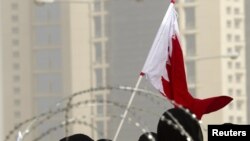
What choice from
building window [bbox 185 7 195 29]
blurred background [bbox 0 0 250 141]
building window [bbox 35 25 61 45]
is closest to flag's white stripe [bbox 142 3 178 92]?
blurred background [bbox 0 0 250 141]

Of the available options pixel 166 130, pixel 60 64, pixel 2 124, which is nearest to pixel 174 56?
pixel 166 130

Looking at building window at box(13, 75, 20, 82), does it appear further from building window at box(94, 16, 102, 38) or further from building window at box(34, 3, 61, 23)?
building window at box(94, 16, 102, 38)

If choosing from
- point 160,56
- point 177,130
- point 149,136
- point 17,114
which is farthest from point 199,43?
point 149,136

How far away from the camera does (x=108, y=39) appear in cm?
5694

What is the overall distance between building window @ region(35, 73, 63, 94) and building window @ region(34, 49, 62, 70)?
457 millimetres

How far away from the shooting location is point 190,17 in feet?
181

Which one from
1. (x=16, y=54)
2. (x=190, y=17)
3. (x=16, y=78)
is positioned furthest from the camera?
(x=16, y=54)

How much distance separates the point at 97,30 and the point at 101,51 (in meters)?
1.21

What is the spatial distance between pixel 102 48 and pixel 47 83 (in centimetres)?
295

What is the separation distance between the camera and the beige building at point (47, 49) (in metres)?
54.5

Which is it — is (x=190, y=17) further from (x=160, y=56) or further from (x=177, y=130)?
(x=177, y=130)

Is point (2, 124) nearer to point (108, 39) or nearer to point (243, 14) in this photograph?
point (108, 39)

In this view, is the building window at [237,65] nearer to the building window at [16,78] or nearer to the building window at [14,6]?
the building window at [16,78]

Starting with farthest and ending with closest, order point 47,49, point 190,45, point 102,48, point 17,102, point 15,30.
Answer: point 15,30
point 47,49
point 102,48
point 17,102
point 190,45
